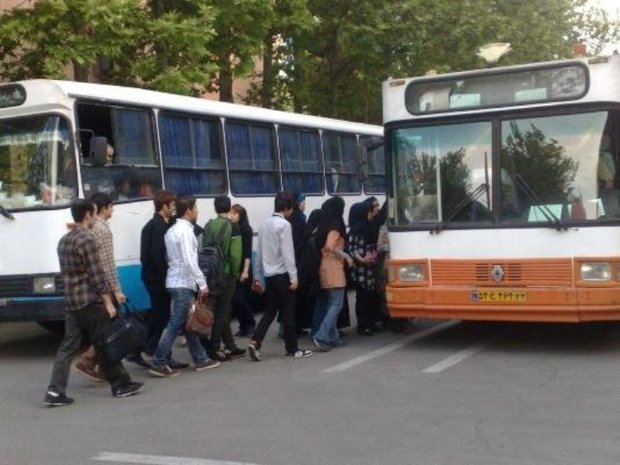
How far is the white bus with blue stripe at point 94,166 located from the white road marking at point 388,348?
2.15 m

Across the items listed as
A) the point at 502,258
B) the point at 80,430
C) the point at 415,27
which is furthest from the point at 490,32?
the point at 80,430

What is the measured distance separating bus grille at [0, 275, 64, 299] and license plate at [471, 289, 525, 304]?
4452 mm

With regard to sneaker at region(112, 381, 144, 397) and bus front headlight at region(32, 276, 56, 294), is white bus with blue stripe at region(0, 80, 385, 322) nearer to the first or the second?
bus front headlight at region(32, 276, 56, 294)

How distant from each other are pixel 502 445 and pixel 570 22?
29009 mm

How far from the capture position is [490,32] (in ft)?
92.1

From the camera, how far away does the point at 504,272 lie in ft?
32.9

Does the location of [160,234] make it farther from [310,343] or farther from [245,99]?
[245,99]

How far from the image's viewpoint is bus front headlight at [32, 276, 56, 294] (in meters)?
10.8

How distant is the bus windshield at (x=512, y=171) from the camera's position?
31.9 feet

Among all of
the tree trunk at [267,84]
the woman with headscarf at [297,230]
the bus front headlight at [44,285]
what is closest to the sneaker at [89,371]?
the bus front headlight at [44,285]

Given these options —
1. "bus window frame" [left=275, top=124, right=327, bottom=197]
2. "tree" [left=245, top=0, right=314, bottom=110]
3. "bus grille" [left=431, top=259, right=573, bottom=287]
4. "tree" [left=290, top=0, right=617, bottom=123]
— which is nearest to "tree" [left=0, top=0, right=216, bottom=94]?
"bus window frame" [left=275, top=124, right=327, bottom=197]

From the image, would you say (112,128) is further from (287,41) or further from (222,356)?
(287,41)

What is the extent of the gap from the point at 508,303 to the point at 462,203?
1140 millimetres

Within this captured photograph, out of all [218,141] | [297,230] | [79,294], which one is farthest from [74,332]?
[218,141]
